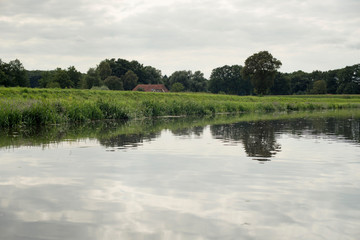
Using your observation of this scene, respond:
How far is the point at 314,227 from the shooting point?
14.6 ft

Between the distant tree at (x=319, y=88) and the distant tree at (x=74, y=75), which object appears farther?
the distant tree at (x=319, y=88)

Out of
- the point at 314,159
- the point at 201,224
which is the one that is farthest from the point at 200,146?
the point at 201,224

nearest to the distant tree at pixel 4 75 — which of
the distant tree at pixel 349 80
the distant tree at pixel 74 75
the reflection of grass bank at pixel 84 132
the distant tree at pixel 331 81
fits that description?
the distant tree at pixel 74 75

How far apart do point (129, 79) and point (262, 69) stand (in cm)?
4741

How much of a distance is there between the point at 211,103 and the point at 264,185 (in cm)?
3547

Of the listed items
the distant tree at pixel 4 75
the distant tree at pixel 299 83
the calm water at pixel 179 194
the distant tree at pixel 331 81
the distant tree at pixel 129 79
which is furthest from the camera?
the distant tree at pixel 299 83

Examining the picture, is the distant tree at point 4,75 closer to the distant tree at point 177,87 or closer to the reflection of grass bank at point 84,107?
the distant tree at point 177,87

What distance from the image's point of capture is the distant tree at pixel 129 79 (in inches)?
4921

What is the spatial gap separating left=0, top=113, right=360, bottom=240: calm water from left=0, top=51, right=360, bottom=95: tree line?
89783 mm

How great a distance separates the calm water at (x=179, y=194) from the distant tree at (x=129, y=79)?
11562 cm

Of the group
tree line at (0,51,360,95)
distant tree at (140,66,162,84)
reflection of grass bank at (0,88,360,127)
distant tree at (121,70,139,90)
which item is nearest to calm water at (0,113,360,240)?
reflection of grass bank at (0,88,360,127)

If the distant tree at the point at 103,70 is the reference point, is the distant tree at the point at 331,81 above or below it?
below

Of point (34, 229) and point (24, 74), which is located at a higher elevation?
point (24, 74)

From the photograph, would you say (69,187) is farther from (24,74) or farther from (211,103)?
(24,74)
